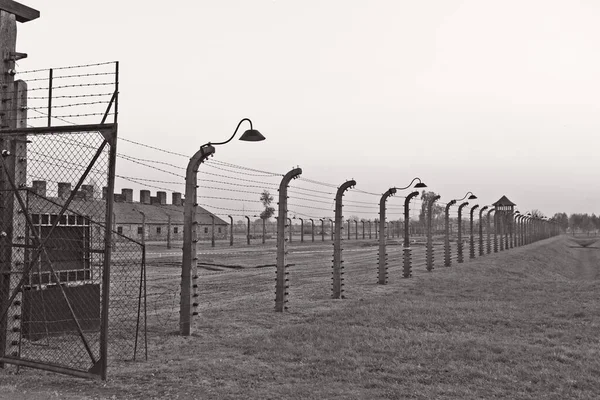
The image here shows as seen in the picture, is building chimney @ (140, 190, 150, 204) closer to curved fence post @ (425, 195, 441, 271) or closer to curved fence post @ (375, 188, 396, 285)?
curved fence post @ (425, 195, 441, 271)

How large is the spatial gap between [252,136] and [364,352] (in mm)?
4031

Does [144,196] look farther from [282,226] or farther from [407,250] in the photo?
[282,226]

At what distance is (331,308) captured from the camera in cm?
1273

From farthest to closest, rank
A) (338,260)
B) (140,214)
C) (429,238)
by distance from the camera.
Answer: (140,214)
(429,238)
(338,260)

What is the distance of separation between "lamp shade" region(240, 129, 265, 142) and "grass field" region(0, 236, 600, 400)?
342 cm

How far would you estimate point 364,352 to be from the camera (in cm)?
816

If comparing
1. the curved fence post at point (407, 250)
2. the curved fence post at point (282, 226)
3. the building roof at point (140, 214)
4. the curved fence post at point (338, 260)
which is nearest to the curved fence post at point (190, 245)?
the curved fence post at point (282, 226)

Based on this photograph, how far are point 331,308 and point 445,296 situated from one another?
3943 mm

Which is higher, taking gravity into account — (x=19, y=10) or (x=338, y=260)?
(x=19, y=10)

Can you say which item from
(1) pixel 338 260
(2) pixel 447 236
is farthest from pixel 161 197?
(1) pixel 338 260

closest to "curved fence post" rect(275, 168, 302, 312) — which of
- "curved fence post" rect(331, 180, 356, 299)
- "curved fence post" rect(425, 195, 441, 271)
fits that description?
"curved fence post" rect(331, 180, 356, 299)

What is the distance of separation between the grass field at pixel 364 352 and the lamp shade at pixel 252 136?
3415mm

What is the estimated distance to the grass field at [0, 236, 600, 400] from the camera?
6.37 meters

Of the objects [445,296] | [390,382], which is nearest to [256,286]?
[445,296]
